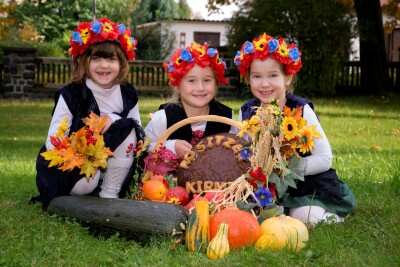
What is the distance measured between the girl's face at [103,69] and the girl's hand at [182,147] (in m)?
0.78

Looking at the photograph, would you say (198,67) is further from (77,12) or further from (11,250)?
(77,12)

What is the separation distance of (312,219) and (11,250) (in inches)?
79.3

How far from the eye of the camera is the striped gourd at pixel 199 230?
3.83 m

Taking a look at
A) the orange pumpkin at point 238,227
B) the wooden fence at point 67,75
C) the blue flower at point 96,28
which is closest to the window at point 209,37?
the wooden fence at point 67,75

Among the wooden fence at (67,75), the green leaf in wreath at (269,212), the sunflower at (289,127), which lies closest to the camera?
the green leaf in wreath at (269,212)

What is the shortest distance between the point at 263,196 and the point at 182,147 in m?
0.95

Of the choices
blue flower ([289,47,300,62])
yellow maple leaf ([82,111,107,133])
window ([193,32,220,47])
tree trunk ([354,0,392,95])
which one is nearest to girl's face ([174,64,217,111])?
blue flower ([289,47,300,62])

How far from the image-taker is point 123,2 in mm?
40625

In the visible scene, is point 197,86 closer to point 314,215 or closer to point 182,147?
point 182,147

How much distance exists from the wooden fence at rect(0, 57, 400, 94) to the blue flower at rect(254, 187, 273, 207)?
15.5 meters

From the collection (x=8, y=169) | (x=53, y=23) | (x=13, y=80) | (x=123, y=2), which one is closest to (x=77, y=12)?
(x=53, y=23)

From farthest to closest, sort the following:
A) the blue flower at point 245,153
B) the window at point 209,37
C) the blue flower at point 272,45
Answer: the window at point 209,37 < the blue flower at point 272,45 < the blue flower at point 245,153

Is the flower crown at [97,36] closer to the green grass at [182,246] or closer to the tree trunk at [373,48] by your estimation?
the green grass at [182,246]

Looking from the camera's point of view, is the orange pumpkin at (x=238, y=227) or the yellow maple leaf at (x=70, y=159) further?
the yellow maple leaf at (x=70, y=159)
